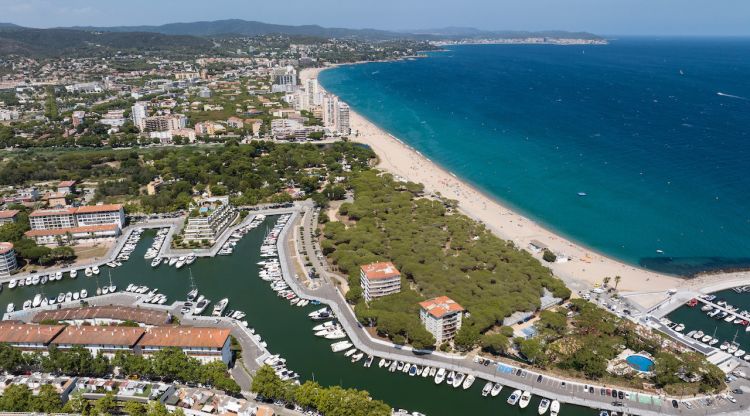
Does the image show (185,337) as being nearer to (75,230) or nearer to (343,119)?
(75,230)

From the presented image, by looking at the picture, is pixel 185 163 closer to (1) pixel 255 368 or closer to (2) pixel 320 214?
(2) pixel 320 214

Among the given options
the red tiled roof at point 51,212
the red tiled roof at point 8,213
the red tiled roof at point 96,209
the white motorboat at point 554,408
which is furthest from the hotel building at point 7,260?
the white motorboat at point 554,408

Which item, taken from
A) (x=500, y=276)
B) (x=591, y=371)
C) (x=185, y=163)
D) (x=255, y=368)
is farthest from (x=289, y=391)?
(x=185, y=163)

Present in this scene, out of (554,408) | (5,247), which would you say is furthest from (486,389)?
(5,247)

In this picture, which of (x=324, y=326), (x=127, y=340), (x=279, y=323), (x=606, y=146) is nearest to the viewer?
(x=127, y=340)

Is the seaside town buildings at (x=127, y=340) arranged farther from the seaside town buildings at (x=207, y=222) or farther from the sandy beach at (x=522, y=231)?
the sandy beach at (x=522, y=231)

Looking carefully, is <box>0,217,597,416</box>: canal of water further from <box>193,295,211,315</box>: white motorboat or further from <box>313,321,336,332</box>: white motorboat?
<box>193,295,211,315</box>: white motorboat

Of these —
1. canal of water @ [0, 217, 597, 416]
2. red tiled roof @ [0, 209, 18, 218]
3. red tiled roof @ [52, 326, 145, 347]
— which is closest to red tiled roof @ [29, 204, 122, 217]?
red tiled roof @ [0, 209, 18, 218]
